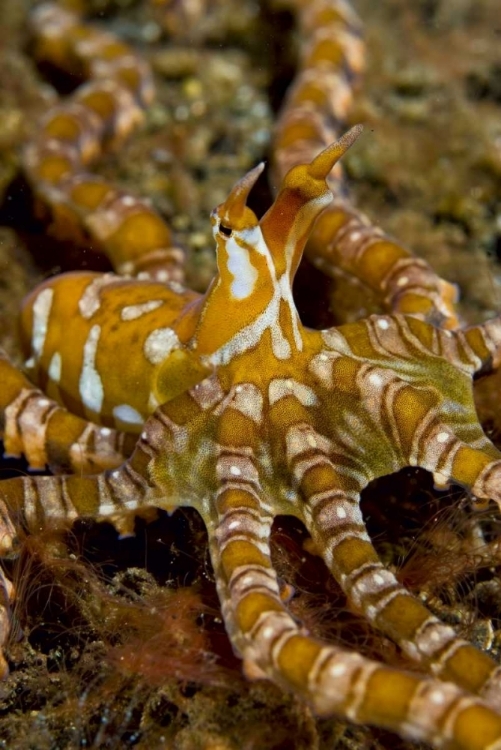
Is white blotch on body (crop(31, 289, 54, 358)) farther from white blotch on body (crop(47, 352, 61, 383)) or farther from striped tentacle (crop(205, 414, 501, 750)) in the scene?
striped tentacle (crop(205, 414, 501, 750))

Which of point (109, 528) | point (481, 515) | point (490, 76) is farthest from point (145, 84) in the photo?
point (481, 515)

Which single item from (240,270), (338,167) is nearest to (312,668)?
(240,270)

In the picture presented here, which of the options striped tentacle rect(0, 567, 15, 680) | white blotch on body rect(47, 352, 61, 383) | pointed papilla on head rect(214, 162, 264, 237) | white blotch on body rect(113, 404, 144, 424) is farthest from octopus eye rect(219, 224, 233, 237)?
striped tentacle rect(0, 567, 15, 680)

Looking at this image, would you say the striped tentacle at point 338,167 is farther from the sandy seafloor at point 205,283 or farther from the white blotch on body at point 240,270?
the white blotch on body at point 240,270

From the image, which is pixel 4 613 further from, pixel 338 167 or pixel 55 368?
pixel 338 167

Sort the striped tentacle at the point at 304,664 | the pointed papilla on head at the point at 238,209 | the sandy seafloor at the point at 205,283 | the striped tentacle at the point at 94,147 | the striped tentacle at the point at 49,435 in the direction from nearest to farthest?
the striped tentacle at the point at 304,664
the pointed papilla on head at the point at 238,209
the sandy seafloor at the point at 205,283
the striped tentacle at the point at 49,435
the striped tentacle at the point at 94,147

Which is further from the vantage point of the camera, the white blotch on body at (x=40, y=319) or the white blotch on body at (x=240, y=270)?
the white blotch on body at (x=40, y=319)

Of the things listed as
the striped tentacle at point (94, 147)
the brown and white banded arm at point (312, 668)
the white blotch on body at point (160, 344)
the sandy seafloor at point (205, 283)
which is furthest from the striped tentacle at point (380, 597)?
the striped tentacle at point (94, 147)
